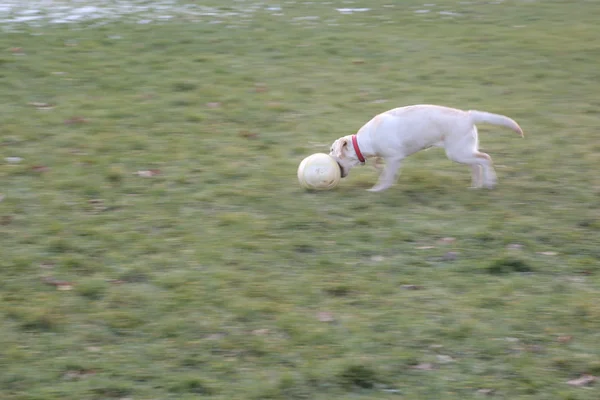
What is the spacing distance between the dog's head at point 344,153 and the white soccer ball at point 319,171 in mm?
47

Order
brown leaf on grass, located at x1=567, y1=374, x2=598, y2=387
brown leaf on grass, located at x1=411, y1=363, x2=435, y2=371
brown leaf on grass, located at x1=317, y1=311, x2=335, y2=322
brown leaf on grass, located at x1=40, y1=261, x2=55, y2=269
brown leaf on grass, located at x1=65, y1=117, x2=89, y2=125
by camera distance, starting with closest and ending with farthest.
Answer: brown leaf on grass, located at x1=567, y1=374, x2=598, y2=387 < brown leaf on grass, located at x1=411, y1=363, x2=435, y2=371 < brown leaf on grass, located at x1=317, y1=311, x2=335, y2=322 < brown leaf on grass, located at x1=40, y1=261, x2=55, y2=269 < brown leaf on grass, located at x1=65, y1=117, x2=89, y2=125

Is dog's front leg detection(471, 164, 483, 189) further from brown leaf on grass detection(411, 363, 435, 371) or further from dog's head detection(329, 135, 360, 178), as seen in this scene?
brown leaf on grass detection(411, 363, 435, 371)

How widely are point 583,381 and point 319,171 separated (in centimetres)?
323

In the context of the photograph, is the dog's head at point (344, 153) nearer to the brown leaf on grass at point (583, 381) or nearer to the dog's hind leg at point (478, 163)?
the dog's hind leg at point (478, 163)

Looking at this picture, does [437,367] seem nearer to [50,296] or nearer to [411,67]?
[50,296]

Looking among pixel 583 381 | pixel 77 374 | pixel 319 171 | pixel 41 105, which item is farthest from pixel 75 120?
pixel 583 381

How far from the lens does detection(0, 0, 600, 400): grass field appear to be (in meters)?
4.25

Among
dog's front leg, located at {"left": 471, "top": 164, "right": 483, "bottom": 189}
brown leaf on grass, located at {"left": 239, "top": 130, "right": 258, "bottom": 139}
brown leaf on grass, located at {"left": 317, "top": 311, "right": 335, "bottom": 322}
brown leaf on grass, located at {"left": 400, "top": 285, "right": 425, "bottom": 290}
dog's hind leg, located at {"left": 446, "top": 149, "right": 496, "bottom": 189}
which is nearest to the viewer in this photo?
brown leaf on grass, located at {"left": 317, "top": 311, "right": 335, "bottom": 322}

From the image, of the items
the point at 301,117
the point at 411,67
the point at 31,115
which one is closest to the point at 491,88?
the point at 411,67

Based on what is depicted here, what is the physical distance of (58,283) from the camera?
518cm

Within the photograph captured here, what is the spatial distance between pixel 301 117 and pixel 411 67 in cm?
271

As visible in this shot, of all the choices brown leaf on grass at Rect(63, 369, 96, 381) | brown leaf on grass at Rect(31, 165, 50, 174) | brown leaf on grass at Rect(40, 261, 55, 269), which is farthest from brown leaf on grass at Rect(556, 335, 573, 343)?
brown leaf on grass at Rect(31, 165, 50, 174)

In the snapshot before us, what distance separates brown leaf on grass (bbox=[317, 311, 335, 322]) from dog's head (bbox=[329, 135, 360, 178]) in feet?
7.33

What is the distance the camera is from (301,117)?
29.1ft
